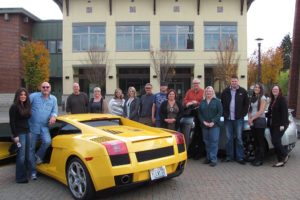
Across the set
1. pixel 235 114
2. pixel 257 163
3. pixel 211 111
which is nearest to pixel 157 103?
pixel 211 111

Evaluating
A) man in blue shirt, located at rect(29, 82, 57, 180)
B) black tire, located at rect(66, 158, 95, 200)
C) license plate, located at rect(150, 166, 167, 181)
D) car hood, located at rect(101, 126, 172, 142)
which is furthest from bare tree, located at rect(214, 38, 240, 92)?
black tire, located at rect(66, 158, 95, 200)

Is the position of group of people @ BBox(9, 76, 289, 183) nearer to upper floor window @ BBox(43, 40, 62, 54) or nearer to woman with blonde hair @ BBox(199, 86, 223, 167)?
woman with blonde hair @ BBox(199, 86, 223, 167)

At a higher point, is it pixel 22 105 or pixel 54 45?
pixel 54 45

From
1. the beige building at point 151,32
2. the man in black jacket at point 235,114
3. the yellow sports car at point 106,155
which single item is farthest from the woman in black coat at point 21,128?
the beige building at point 151,32

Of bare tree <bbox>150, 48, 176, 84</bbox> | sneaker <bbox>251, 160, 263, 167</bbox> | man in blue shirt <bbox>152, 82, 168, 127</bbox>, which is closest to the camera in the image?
sneaker <bbox>251, 160, 263, 167</bbox>

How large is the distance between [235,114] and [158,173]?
2983mm

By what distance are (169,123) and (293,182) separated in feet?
8.98

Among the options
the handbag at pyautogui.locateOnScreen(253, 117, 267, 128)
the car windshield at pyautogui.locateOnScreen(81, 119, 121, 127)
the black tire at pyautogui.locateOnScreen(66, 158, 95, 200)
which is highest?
the car windshield at pyautogui.locateOnScreen(81, 119, 121, 127)

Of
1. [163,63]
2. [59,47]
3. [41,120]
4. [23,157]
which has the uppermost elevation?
[59,47]

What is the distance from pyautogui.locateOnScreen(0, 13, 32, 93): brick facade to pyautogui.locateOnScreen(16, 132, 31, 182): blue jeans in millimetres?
31301

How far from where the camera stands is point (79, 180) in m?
5.36

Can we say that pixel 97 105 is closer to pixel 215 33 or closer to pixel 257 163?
pixel 257 163

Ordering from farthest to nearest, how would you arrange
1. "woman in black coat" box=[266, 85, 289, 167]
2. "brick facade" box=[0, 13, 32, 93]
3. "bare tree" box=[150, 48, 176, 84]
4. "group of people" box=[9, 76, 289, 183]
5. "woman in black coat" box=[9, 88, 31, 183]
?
"brick facade" box=[0, 13, 32, 93] < "bare tree" box=[150, 48, 176, 84] < "woman in black coat" box=[266, 85, 289, 167] < "group of people" box=[9, 76, 289, 183] < "woman in black coat" box=[9, 88, 31, 183]

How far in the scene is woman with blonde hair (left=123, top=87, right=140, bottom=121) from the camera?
8367 mm
